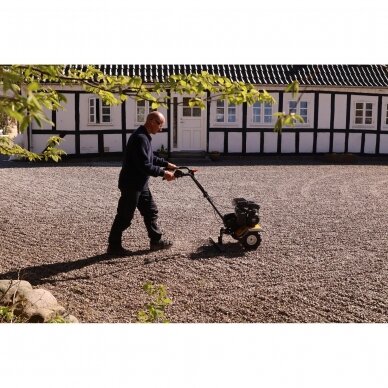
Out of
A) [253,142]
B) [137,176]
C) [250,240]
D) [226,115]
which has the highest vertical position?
[226,115]

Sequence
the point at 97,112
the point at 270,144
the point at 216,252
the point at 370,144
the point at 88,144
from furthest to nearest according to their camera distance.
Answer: the point at 370,144 < the point at 270,144 < the point at 97,112 < the point at 88,144 < the point at 216,252

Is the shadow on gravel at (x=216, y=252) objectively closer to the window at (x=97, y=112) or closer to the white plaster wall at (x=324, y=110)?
the window at (x=97, y=112)

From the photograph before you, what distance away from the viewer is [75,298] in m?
5.56

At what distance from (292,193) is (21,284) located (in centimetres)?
766

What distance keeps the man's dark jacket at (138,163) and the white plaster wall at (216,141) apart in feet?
37.7

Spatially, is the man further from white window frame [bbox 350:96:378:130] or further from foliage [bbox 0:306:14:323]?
white window frame [bbox 350:96:378:130]

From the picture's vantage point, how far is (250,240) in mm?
7180

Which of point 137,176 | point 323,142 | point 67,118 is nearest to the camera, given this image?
point 137,176

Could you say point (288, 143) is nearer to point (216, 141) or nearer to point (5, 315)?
point (216, 141)

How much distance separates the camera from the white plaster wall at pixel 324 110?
725 inches

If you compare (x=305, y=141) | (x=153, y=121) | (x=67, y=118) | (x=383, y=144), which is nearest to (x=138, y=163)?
(x=153, y=121)

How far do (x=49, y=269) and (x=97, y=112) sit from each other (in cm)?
1141

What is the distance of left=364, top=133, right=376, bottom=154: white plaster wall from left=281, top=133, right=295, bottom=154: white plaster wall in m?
2.40

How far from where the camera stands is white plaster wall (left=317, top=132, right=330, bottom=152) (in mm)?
18531
